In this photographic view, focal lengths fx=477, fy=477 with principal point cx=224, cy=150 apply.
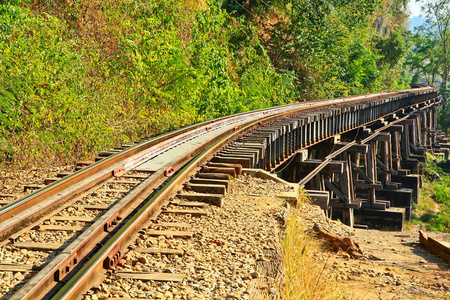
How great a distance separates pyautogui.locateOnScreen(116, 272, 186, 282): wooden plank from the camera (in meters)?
2.80

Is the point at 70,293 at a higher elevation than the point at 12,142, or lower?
lower

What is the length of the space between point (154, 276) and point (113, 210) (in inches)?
39.6

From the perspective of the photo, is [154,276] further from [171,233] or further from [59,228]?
[59,228]

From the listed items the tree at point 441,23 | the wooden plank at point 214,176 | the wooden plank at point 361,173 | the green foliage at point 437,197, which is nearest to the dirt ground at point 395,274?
the wooden plank at point 214,176

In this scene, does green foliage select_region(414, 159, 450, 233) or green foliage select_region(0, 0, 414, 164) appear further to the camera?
green foliage select_region(414, 159, 450, 233)

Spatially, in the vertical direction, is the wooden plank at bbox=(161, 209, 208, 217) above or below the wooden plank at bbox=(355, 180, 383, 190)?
above

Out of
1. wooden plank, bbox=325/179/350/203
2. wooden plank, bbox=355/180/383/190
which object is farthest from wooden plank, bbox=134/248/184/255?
wooden plank, bbox=355/180/383/190

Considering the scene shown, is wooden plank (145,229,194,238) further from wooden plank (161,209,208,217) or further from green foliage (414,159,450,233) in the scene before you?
green foliage (414,159,450,233)

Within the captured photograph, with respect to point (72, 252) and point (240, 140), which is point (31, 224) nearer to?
point (72, 252)

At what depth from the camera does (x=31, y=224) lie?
3.58 meters

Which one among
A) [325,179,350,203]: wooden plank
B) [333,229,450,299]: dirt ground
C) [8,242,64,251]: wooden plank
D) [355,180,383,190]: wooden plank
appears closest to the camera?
[8,242,64,251]: wooden plank

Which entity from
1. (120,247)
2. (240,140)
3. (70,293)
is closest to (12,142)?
(240,140)

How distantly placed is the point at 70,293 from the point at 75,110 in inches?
232

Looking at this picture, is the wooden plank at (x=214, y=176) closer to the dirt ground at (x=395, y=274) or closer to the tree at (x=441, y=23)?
the dirt ground at (x=395, y=274)
